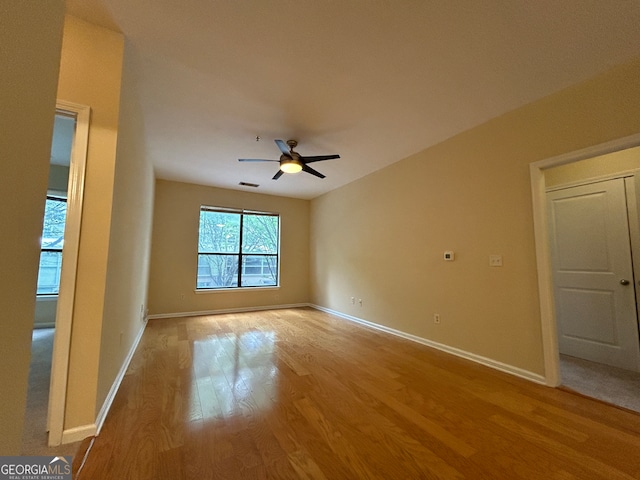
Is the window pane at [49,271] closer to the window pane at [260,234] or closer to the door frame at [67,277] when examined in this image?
the window pane at [260,234]

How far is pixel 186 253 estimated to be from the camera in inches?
205

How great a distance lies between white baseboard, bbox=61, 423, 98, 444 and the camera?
1.52 meters

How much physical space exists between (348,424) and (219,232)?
4747 millimetres

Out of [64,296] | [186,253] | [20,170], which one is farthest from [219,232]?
[20,170]

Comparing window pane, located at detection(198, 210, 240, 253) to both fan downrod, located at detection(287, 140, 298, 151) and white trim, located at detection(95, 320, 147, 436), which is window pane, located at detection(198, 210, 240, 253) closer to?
white trim, located at detection(95, 320, 147, 436)

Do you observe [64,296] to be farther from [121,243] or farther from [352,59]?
[352,59]

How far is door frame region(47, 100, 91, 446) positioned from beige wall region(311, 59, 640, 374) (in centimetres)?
346

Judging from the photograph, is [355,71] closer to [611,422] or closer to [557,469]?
[557,469]

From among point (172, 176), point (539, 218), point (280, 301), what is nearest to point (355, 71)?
point (539, 218)

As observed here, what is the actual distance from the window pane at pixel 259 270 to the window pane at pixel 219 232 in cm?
42

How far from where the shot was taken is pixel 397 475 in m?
1.32

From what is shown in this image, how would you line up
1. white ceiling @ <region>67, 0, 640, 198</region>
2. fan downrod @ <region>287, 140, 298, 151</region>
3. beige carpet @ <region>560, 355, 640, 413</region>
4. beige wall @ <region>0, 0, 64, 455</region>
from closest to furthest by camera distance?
beige wall @ <region>0, 0, 64, 455</region>
white ceiling @ <region>67, 0, 640, 198</region>
beige carpet @ <region>560, 355, 640, 413</region>
fan downrod @ <region>287, 140, 298, 151</region>

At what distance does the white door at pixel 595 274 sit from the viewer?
2.67m

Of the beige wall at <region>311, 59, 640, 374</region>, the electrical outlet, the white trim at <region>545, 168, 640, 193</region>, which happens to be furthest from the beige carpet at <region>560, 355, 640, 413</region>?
the white trim at <region>545, 168, 640, 193</region>
